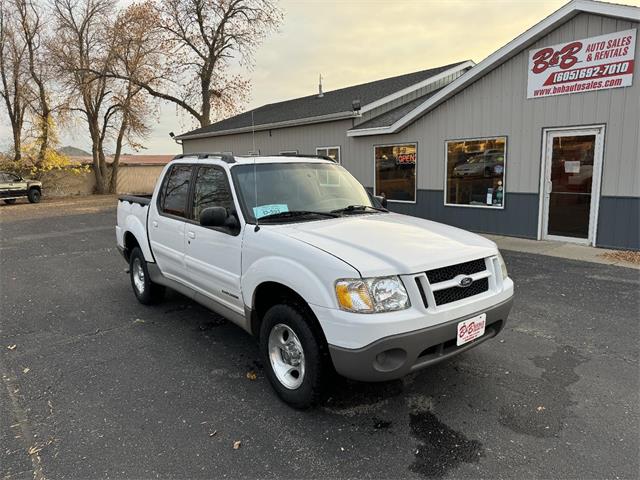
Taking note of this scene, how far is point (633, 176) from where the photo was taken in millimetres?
8508

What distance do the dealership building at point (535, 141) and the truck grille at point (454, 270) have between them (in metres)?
6.07

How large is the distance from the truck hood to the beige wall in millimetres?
27905

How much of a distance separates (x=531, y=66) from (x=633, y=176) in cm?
327

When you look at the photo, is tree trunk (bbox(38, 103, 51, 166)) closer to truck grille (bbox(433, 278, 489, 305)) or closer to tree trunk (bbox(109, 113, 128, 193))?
tree trunk (bbox(109, 113, 128, 193))

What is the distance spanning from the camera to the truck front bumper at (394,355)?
8.90 feet

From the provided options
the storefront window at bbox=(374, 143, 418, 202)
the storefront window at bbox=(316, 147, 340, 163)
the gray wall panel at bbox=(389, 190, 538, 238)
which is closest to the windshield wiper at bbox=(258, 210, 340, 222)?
the gray wall panel at bbox=(389, 190, 538, 238)

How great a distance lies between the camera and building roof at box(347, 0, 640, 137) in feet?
27.4

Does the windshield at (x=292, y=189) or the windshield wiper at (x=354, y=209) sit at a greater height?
the windshield at (x=292, y=189)

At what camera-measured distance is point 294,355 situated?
3.30 m

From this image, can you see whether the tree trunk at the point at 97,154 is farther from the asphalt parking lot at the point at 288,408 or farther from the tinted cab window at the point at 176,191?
the tinted cab window at the point at 176,191

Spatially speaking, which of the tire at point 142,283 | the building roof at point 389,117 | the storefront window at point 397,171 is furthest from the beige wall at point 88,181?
the tire at point 142,283

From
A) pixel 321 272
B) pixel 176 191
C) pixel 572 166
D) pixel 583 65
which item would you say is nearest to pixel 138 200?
pixel 176 191

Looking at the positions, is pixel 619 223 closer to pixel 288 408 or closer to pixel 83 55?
Answer: pixel 288 408

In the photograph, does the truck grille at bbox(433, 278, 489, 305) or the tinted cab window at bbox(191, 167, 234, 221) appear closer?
the truck grille at bbox(433, 278, 489, 305)
